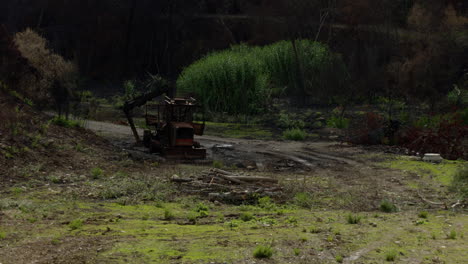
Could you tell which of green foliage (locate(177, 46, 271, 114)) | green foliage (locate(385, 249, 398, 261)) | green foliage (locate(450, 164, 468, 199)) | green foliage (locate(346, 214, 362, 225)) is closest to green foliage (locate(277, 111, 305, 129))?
green foliage (locate(177, 46, 271, 114))

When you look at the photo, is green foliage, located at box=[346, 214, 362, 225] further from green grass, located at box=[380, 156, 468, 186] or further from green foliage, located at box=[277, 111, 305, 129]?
green foliage, located at box=[277, 111, 305, 129]

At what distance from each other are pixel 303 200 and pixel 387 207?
69.1 inches

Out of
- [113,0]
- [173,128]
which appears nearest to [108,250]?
[173,128]

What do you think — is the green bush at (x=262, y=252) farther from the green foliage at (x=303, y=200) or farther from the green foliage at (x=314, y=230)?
the green foliage at (x=303, y=200)

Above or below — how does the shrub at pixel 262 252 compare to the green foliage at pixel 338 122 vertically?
below

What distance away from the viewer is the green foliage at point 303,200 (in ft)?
40.3

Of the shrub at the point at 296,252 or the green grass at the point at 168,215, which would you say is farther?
the green grass at the point at 168,215

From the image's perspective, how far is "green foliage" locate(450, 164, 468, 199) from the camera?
13209 mm

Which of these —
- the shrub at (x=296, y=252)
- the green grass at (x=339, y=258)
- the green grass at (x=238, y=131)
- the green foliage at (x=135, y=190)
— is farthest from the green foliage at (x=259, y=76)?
the green grass at (x=339, y=258)

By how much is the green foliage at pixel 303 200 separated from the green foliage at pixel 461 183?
352 cm

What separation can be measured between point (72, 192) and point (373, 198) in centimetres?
663

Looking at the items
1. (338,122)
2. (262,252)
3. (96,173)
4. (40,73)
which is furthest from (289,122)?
(262,252)

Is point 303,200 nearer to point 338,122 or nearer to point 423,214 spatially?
point 423,214

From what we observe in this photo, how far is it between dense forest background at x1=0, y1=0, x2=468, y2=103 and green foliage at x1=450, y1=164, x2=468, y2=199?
74.7 ft
